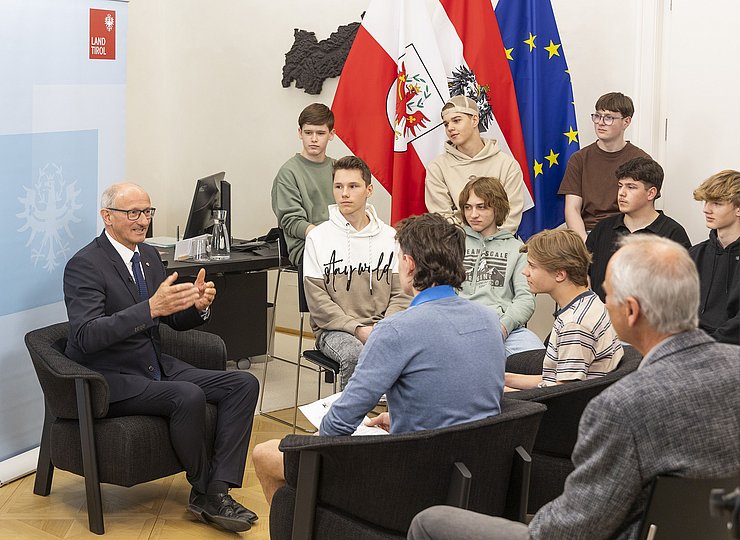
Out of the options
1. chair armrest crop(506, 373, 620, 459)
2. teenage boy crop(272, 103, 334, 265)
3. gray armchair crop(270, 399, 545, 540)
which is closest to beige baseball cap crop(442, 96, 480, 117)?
teenage boy crop(272, 103, 334, 265)

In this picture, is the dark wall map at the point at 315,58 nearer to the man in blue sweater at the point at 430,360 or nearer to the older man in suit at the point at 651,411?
the man in blue sweater at the point at 430,360

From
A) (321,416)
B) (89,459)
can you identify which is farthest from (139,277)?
(321,416)

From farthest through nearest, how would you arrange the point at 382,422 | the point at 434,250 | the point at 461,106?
the point at 461,106
the point at 382,422
the point at 434,250

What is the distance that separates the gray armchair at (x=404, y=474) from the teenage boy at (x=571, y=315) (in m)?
0.62

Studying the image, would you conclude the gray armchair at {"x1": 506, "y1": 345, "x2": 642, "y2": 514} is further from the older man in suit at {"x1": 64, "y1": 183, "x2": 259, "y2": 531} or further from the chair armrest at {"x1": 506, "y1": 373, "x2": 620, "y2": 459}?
the older man in suit at {"x1": 64, "y1": 183, "x2": 259, "y2": 531}

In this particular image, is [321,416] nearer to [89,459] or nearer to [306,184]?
[89,459]

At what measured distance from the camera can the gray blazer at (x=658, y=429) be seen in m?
1.86

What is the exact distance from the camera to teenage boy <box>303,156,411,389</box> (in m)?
4.43

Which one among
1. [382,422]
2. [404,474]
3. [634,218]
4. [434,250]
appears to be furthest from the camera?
[634,218]

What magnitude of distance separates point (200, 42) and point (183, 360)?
13.6 feet

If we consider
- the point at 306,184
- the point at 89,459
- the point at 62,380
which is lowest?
the point at 89,459

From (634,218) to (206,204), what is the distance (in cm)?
240

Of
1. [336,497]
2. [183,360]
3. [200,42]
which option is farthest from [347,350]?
[200,42]

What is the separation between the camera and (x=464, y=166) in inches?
205
